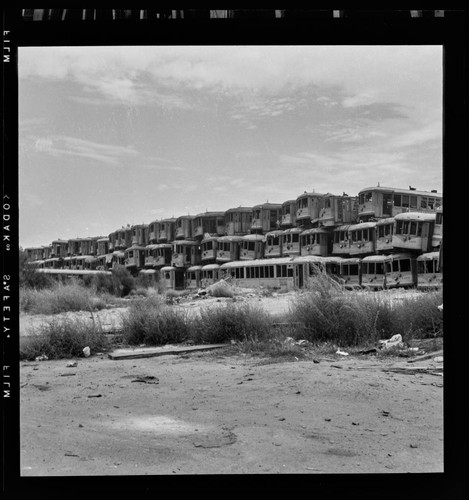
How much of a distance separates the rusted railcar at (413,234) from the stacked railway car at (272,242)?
Result: 0.4 inches

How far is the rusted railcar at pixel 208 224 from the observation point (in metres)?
5.27

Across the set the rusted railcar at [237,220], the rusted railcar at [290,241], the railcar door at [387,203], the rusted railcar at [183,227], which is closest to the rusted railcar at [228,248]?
the rusted railcar at [237,220]

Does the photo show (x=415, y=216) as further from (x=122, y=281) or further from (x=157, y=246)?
(x=122, y=281)

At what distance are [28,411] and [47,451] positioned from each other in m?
1.11

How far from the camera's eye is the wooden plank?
629 cm

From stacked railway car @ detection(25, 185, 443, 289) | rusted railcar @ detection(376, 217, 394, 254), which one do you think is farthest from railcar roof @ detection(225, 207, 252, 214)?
rusted railcar @ detection(376, 217, 394, 254)

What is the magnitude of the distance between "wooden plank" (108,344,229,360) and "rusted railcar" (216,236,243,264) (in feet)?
4.28

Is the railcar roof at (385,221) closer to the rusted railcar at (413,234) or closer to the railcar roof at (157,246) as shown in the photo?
the rusted railcar at (413,234)

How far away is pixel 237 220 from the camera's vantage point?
17.6ft

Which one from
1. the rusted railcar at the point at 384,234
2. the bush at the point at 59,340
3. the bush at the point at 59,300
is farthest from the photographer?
the bush at the point at 59,300
